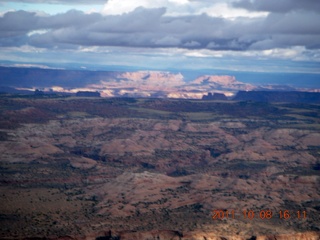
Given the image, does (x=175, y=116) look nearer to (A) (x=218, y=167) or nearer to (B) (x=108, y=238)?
(A) (x=218, y=167)

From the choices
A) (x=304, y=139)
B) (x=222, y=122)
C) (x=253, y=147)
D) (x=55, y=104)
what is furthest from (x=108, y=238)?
(x=55, y=104)

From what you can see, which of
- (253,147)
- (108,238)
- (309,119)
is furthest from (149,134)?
(108,238)

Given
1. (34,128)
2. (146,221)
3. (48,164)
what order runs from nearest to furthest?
(146,221)
(48,164)
(34,128)

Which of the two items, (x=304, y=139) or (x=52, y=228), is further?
(x=304, y=139)

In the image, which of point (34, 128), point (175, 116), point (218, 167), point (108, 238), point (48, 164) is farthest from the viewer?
point (175, 116)
